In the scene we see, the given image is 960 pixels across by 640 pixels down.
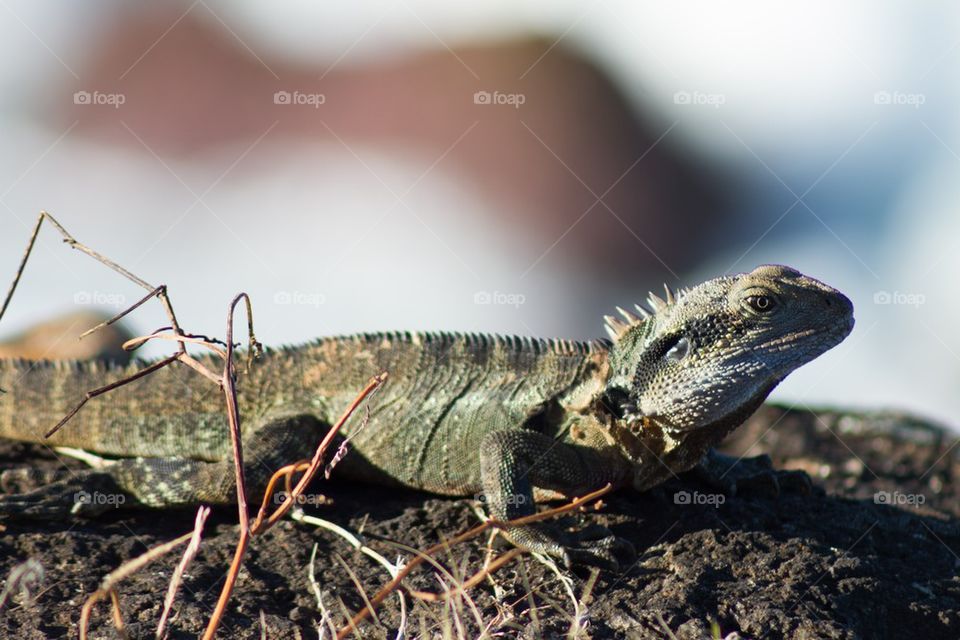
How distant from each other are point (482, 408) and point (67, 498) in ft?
9.09

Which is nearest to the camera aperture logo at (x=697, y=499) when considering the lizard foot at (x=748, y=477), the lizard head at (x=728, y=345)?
the lizard foot at (x=748, y=477)

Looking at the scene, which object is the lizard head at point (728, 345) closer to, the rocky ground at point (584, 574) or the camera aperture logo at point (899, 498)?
the rocky ground at point (584, 574)

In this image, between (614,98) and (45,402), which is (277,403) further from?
(614,98)

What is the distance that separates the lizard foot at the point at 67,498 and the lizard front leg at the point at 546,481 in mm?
2567

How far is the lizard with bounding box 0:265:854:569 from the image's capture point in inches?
233

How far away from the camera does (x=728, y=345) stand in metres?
5.94

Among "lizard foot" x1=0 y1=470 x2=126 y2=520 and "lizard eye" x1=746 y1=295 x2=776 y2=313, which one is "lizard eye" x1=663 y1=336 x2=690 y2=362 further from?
"lizard foot" x1=0 y1=470 x2=126 y2=520

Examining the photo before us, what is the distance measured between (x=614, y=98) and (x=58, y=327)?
469 inches

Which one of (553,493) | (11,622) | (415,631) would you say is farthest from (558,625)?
(11,622)

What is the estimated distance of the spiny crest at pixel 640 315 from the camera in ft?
21.1

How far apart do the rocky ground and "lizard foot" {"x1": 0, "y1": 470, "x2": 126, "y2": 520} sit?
10 cm

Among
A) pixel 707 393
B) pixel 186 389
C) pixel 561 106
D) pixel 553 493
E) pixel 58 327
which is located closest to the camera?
pixel 707 393

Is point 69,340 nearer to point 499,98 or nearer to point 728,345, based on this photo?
point 728,345

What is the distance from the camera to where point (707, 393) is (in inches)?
234
